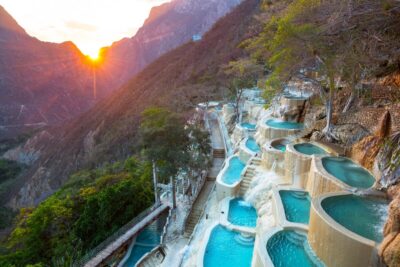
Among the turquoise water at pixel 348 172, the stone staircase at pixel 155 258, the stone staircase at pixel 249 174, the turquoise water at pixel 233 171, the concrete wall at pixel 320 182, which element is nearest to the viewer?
the concrete wall at pixel 320 182

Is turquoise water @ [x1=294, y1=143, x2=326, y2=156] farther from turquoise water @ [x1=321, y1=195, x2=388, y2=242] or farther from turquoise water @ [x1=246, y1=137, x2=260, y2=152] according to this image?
turquoise water @ [x1=321, y1=195, x2=388, y2=242]

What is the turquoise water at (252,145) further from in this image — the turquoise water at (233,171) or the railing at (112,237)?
the railing at (112,237)

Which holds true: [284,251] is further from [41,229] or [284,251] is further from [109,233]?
[41,229]

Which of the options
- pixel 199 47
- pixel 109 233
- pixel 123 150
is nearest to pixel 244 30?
pixel 199 47

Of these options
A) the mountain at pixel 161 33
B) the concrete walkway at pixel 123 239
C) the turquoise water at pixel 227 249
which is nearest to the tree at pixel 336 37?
the turquoise water at pixel 227 249

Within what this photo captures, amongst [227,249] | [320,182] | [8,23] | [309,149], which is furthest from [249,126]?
[8,23]

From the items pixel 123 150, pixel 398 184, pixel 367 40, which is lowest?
pixel 123 150

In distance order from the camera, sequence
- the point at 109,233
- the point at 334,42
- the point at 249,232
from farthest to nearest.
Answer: the point at 109,233 < the point at 334,42 < the point at 249,232

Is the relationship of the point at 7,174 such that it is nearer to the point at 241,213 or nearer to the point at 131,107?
the point at 131,107
